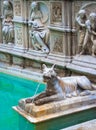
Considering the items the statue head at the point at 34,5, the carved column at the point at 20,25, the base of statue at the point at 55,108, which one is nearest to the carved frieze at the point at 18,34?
the carved column at the point at 20,25

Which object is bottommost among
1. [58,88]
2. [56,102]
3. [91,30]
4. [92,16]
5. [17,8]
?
[56,102]

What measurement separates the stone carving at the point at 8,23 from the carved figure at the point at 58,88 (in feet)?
12.3

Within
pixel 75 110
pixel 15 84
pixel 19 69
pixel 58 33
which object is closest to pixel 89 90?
pixel 75 110

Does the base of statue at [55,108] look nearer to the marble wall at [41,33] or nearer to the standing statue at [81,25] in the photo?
the marble wall at [41,33]

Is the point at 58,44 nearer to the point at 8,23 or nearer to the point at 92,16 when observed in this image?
the point at 92,16

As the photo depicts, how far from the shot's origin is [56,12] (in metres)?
7.77

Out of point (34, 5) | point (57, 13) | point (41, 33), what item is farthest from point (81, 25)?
point (34, 5)

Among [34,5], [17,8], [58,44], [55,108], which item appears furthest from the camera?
[17,8]

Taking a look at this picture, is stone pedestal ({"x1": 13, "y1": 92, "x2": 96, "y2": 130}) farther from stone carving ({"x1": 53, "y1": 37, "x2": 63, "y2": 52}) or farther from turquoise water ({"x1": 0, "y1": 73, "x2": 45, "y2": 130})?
stone carving ({"x1": 53, "y1": 37, "x2": 63, "y2": 52})

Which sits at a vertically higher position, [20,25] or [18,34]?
[20,25]

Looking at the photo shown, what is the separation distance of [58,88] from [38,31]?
120 inches

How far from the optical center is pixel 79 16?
23.9 ft

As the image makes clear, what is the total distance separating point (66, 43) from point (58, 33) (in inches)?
12.8

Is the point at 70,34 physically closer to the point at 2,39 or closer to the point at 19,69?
the point at 19,69
